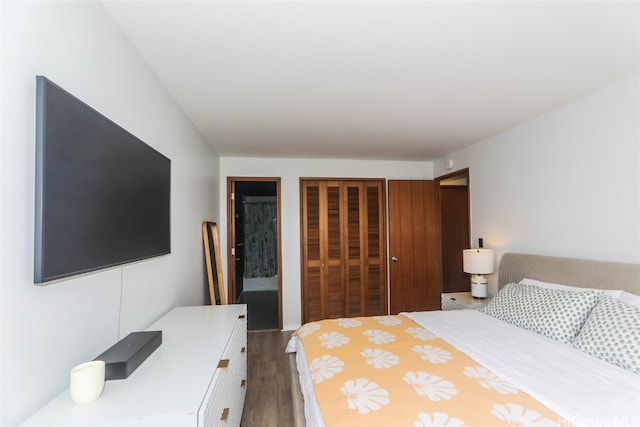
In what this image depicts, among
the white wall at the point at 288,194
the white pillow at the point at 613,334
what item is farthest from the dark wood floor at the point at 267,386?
the white pillow at the point at 613,334

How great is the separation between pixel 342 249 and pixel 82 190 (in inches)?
141

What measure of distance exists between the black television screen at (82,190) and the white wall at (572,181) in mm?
3018

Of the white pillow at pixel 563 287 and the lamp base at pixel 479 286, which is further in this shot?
the lamp base at pixel 479 286

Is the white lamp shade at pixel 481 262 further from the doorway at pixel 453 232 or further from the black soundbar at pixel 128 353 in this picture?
the black soundbar at pixel 128 353

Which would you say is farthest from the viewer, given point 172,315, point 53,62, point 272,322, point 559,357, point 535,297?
point 272,322

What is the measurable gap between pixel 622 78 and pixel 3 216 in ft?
10.8

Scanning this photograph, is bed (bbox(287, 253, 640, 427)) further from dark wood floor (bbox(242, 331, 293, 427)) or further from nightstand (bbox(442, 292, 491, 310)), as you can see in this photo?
nightstand (bbox(442, 292, 491, 310))

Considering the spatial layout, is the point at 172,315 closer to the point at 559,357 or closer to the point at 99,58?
the point at 99,58

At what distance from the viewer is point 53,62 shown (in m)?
1.05

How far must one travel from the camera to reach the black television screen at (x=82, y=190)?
0.90 m

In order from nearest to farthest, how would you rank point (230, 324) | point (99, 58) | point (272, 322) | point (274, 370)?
1. point (99, 58)
2. point (230, 324)
3. point (274, 370)
4. point (272, 322)

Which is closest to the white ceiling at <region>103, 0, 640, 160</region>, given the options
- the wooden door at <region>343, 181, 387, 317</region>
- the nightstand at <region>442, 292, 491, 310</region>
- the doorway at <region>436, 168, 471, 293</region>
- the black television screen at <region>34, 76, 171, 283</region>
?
the black television screen at <region>34, 76, 171, 283</region>

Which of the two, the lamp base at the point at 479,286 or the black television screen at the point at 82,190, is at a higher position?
the black television screen at the point at 82,190

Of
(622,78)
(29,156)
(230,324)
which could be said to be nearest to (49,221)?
(29,156)
